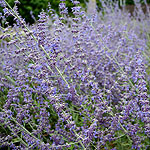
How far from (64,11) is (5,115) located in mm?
1301

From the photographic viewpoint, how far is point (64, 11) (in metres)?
2.30

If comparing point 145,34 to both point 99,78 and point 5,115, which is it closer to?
point 99,78

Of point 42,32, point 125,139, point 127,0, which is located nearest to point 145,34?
point 125,139

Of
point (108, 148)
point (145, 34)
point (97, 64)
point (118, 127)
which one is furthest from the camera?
point (145, 34)

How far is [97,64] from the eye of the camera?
129 inches

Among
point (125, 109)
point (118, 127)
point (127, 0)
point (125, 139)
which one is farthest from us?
point (127, 0)

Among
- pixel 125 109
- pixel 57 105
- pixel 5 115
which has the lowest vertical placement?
pixel 125 109

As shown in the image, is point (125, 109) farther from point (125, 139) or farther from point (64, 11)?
point (64, 11)

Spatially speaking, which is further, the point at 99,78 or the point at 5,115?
the point at 99,78

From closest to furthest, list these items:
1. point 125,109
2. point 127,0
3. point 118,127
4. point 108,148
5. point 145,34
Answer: point 125,109
point 118,127
point 108,148
point 145,34
point 127,0

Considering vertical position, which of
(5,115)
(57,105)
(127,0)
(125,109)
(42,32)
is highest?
(42,32)

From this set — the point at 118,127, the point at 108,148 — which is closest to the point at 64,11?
the point at 118,127

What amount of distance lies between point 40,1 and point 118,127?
713cm

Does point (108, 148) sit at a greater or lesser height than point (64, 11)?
lesser
